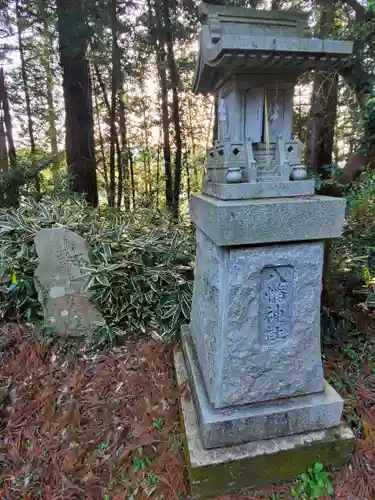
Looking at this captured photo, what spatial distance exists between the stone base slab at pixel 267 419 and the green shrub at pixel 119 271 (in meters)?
1.16

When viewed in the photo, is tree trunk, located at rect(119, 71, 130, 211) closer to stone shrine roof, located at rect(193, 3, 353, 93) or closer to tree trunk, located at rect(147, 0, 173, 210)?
tree trunk, located at rect(147, 0, 173, 210)

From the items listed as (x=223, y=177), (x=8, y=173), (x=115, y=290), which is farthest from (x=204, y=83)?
(x=8, y=173)

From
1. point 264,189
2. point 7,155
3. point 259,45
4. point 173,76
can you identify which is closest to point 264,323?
point 264,189

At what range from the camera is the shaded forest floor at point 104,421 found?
172 cm

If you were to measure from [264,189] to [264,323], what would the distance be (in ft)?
2.27

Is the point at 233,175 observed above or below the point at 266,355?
above

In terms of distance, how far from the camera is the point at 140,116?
7.15m

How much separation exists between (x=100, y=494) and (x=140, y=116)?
7.04 m

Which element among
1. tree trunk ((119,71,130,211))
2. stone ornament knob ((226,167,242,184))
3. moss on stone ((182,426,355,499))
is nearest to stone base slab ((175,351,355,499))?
moss on stone ((182,426,355,499))

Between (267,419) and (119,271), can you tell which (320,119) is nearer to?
(119,271)

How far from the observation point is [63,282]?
2.89 m

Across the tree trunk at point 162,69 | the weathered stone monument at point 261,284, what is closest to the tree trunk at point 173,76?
the tree trunk at point 162,69

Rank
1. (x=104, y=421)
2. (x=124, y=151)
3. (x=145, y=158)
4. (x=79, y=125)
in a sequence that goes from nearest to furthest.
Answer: (x=104, y=421), (x=79, y=125), (x=124, y=151), (x=145, y=158)

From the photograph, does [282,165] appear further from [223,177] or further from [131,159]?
[131,159]
